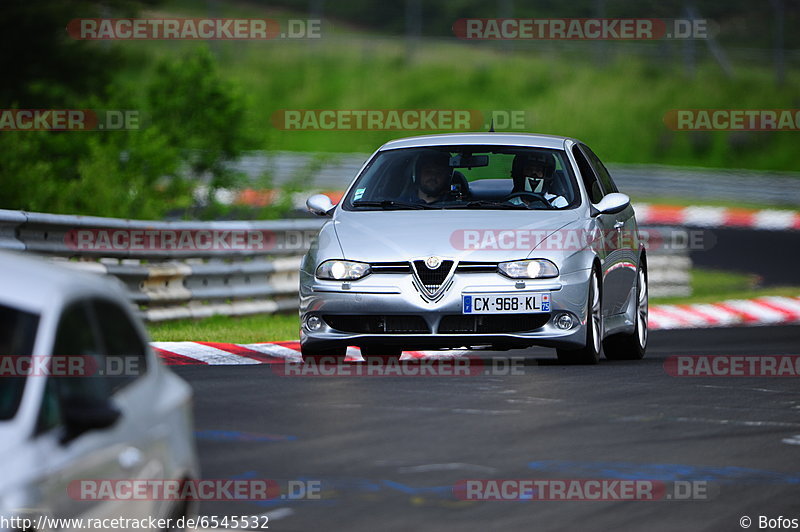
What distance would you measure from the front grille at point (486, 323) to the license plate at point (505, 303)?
55 millimetres

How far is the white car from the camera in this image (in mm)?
4699

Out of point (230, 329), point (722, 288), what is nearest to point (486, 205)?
point (230, 329)

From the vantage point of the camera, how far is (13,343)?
512 centimetres

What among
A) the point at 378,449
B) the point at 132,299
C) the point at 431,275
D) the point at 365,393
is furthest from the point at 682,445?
the point at 132,299

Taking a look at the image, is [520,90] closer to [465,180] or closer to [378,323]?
[465,180]

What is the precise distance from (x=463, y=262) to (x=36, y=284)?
267 inches

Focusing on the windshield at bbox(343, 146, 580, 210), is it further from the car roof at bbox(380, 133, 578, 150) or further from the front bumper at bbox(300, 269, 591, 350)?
the front bumper at bbox(300, 269, 591, 350)

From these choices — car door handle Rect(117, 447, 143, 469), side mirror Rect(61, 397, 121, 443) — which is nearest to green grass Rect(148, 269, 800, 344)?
car door handle Rect(117, 447, 143, 469)

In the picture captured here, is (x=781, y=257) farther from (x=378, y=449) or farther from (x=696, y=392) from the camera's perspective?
(x=378, y=449)

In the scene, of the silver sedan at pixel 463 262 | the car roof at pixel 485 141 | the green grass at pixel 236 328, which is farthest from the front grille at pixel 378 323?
the green grass at pixel 236 328

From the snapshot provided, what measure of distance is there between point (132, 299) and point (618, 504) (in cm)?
918

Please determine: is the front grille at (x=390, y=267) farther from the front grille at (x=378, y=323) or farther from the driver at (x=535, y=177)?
the driver at (x=535, y=177)

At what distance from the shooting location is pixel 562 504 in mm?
7328

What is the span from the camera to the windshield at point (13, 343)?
197 inches
